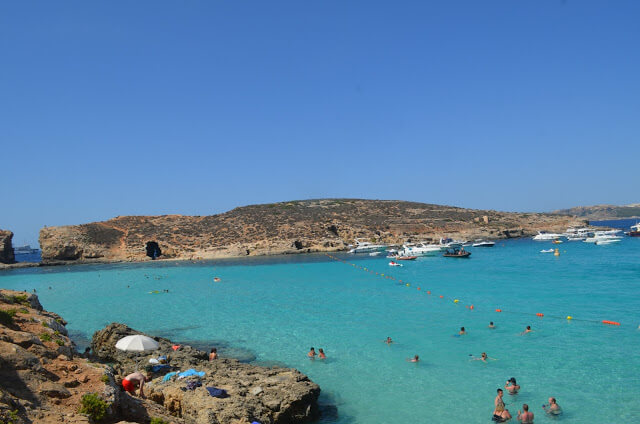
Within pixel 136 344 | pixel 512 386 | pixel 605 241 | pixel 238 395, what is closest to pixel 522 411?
pixel 512 386

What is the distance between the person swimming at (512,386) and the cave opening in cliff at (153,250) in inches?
3095

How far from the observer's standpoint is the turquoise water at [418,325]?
14859 mm

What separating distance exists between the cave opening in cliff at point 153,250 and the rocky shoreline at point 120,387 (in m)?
67.1

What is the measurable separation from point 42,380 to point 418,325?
19453 mm

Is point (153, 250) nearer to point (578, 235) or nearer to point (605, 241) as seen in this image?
point (605, 241)

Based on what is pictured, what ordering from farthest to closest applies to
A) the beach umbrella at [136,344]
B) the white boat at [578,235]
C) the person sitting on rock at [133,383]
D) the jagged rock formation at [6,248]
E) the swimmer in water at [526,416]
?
the jagged rock formation at [6,248] → the white boat at [578,235] → the beach umbrella at [136,344] → the person sitting on rock at [133,383] → the swimmer in water at [526,416]

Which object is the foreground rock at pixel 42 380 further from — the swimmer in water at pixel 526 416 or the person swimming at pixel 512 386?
the person swimming at pixel 512 386

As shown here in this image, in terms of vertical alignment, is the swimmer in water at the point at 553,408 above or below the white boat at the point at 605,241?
below

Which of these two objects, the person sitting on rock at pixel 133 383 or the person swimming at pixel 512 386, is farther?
the person swimming at pixel 512 386

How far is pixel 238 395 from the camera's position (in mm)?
13484

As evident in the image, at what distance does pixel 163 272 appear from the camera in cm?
6097

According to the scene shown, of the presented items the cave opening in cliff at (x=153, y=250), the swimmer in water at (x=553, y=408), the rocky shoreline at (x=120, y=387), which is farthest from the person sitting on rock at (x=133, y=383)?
the cave opening in cliff at (x=153, y=250)

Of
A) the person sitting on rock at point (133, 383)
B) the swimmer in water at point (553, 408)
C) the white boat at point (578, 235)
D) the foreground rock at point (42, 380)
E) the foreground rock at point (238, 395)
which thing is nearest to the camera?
the foreground rock at point (42, 380)

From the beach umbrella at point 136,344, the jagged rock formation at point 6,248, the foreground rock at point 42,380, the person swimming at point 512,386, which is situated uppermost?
the jagged rock formation at point 6,248
